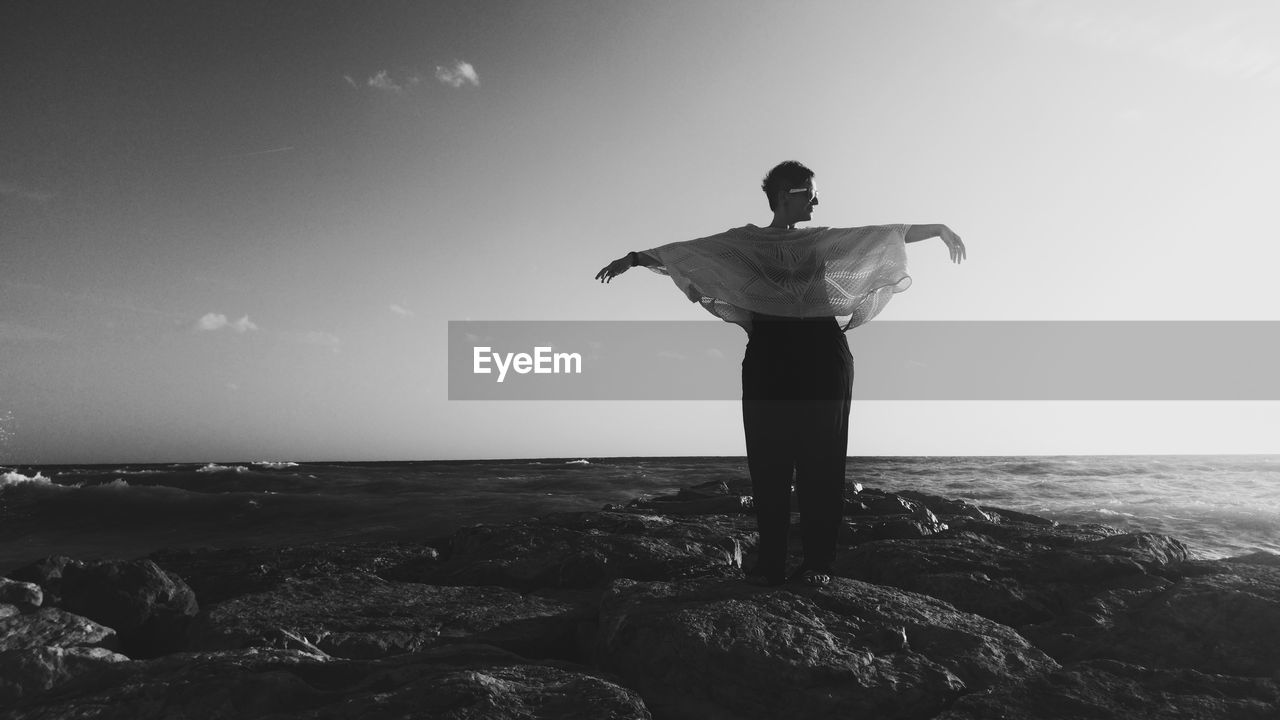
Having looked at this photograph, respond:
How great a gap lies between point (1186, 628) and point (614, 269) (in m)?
3.56

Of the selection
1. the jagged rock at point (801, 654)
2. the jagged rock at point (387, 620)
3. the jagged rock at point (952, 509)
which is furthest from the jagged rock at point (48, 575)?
the jagged rock at point (952, 509)

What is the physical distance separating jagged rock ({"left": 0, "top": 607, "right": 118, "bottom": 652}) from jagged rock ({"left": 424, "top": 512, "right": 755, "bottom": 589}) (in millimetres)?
2212

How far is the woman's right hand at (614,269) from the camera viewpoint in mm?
3584

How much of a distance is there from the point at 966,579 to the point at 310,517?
14.7 m

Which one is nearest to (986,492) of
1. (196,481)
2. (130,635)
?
(130,635)

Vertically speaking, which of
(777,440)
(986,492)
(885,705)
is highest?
(777,440)

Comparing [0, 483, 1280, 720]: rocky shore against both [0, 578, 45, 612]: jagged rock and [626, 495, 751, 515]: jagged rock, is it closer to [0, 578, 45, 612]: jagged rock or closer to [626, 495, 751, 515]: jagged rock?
[0, 578, 45, 612]: jagged rock

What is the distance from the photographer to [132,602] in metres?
4.41

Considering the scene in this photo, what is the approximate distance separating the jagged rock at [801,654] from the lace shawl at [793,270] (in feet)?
5.00

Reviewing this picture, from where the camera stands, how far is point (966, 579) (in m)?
4.02

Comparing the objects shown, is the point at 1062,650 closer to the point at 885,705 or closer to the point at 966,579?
the point at 966,579

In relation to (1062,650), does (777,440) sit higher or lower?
higher

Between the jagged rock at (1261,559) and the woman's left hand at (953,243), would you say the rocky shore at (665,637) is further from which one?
the woman's left hand at (953,243)

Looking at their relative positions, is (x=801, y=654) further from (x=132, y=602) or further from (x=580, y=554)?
(x=132, y=602)
